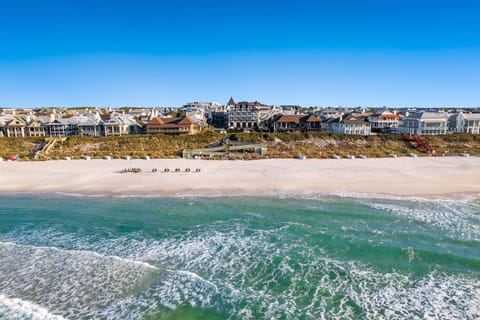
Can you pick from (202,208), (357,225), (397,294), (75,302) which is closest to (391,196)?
(357,225)

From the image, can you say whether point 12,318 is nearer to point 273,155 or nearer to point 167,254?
point 167,254

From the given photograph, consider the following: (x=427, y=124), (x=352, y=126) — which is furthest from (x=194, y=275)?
(x=427, y=124)

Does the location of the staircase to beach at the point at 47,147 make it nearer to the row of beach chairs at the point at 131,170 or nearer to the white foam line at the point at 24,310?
A: the row of beach chairs at the point at 131,170

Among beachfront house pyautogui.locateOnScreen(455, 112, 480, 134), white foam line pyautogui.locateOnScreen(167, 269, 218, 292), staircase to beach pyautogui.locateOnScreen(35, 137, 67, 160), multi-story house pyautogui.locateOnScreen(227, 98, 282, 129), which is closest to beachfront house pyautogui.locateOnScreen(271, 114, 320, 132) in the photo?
multi-story house pyautogui.locateOnScreen(227, 98, 282, 129)

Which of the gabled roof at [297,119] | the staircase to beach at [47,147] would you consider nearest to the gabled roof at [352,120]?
the gabled roof at [297,119]

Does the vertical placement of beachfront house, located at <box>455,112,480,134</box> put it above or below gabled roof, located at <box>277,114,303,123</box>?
below

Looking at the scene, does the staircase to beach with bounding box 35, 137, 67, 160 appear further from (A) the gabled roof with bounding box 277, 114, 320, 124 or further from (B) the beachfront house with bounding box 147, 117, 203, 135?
(A) the gabled roof with bounding box 277, 114, 320, 124
